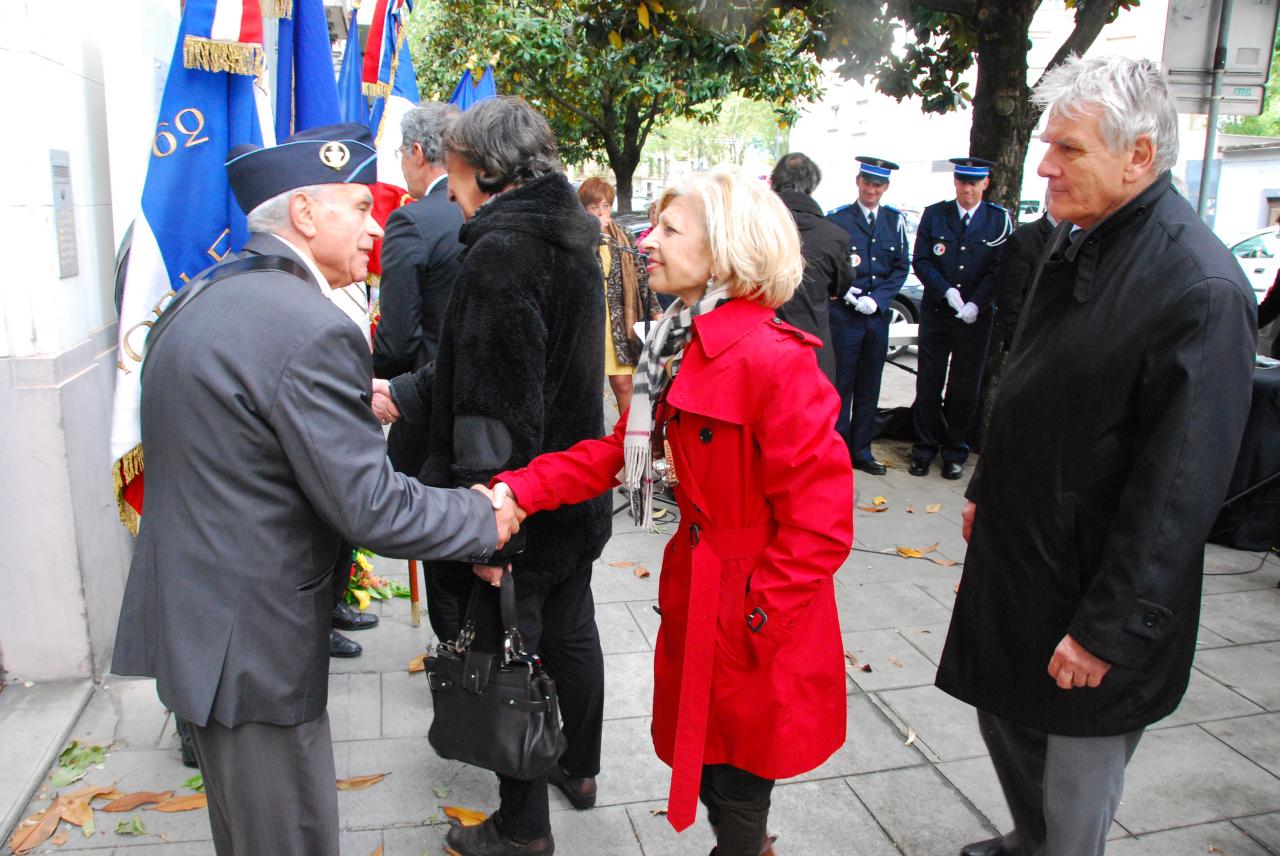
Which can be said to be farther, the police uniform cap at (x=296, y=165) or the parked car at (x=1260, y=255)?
the parked car at (x=1260, y=255)

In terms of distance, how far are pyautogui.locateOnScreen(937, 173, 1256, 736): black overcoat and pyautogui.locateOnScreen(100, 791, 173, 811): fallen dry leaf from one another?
7.91ft

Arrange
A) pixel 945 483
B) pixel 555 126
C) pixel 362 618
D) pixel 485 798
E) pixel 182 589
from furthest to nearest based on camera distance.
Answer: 1. pixel 555 126
2. pixel 945 483
3. pixel 362 618
4. pixel 485 798
5. pixel 182 589

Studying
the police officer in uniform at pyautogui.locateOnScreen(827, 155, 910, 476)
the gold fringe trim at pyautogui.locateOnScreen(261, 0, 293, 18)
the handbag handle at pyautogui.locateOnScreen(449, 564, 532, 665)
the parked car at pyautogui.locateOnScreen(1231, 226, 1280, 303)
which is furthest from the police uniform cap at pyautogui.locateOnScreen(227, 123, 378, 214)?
the parked car at pyautogui.locateOnScreen(1231, 226, 1280, 303)

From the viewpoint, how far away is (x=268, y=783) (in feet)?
6.64

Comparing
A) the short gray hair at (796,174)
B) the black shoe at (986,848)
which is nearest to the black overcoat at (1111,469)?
the black shoe at (986,848)

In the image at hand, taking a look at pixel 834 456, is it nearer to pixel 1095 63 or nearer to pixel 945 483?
pixel 1095 63

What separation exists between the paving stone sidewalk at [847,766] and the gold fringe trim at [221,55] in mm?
2259

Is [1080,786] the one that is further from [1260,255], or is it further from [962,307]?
[1260,255]

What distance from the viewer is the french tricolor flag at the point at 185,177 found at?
3326 mm

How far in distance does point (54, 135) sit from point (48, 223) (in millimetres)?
305

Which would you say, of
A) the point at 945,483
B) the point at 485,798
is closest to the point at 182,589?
the point at 485,798

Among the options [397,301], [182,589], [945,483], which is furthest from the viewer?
[945,483]

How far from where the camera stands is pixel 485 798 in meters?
3.16

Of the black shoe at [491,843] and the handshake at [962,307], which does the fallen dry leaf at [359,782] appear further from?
the handshake at [962,307]
